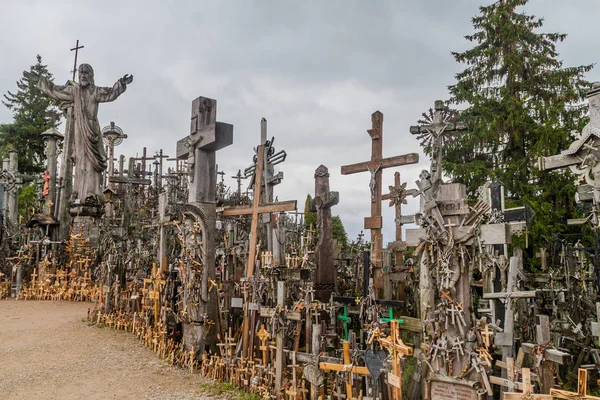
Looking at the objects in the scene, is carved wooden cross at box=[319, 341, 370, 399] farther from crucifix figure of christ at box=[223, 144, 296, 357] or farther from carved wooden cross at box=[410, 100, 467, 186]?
carved wooden cross at box=[410, 100, 467, 186]

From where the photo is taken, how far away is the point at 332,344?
21.5 feet

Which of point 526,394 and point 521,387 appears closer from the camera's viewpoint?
point 526,394

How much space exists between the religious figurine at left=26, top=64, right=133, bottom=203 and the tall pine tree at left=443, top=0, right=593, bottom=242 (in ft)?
42.5

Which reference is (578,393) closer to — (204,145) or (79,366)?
(204,145)

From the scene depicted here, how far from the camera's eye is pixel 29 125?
32.5 m

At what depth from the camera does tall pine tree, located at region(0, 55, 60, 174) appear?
1259 inches

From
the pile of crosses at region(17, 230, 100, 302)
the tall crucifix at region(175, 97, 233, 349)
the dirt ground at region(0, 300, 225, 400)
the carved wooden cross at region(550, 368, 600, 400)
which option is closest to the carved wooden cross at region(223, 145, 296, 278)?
the tall crucifix at region(175, 97, 233, 349)

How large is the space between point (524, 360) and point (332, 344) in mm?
2542

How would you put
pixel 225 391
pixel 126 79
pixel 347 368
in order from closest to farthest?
1. pixel 347 368
2. pixel 225 391
3. pixel 126 79

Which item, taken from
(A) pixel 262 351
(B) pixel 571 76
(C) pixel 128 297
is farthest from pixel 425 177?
(B) pixel 571 76

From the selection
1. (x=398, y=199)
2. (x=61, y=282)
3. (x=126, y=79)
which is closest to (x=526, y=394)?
(x=398, y=199)

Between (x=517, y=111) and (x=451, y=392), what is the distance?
12.4 metres

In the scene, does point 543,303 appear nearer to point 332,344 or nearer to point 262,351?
point 332,344

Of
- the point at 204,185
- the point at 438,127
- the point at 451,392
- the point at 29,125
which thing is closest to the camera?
the point at 451,392
